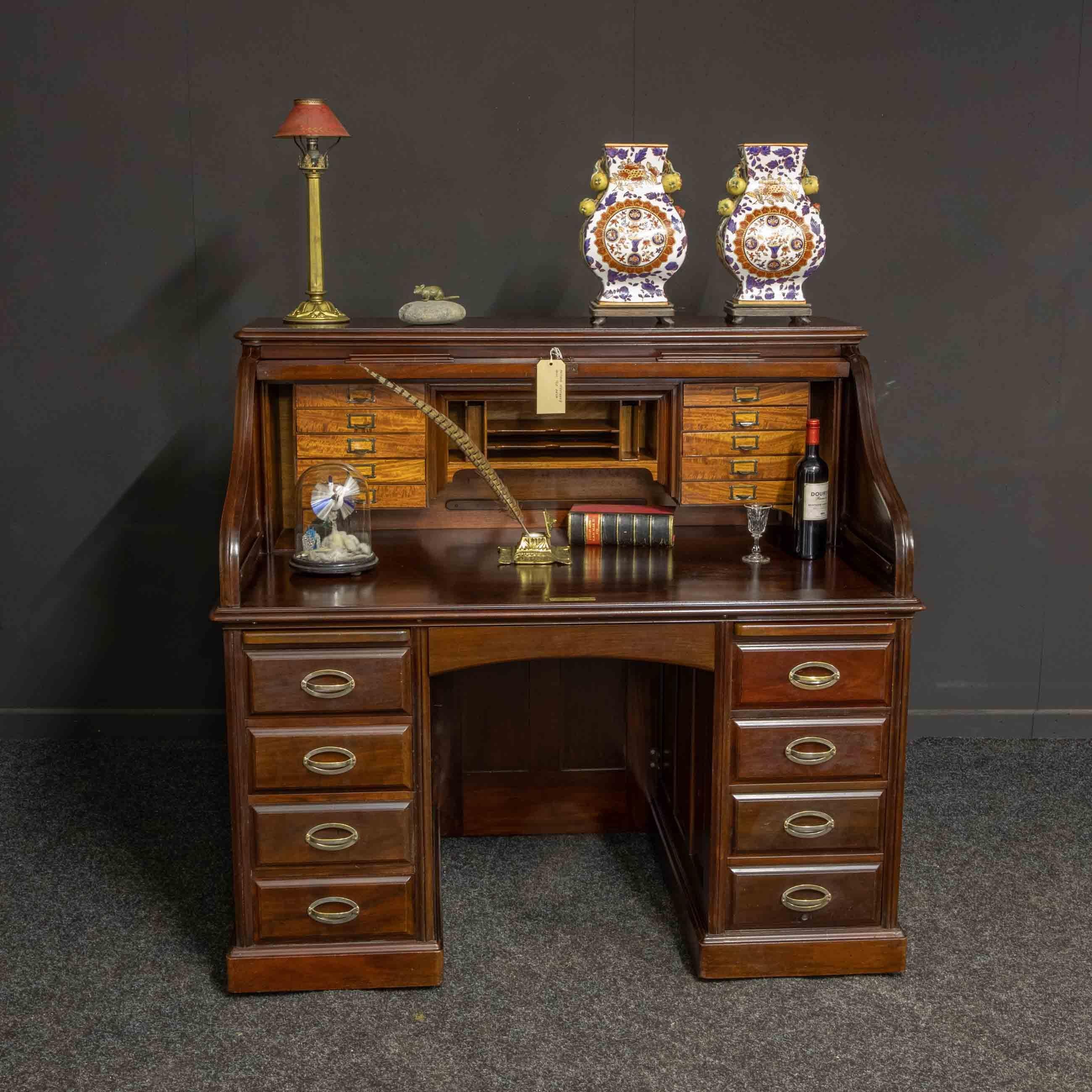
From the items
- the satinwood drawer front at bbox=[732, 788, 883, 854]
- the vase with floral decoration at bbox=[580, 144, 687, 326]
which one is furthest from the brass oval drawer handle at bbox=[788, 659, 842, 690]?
the vase with floral decoration at bbox=[580, 144, 687, 326]

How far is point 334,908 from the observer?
2666 mm

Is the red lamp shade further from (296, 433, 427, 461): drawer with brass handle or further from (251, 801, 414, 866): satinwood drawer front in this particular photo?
(251, 801, 414, 866): satinwood drawer front

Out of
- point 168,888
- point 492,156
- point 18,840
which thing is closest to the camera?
point 168,888

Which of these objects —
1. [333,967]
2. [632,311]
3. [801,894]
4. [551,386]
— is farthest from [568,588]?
[333,967]

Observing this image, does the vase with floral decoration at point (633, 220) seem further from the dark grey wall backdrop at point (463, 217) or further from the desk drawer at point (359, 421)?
the dark grey wall backdrop at point (463, 217)

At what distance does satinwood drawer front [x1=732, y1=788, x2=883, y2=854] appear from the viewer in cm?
265

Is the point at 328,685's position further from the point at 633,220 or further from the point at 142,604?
the point at 142,604

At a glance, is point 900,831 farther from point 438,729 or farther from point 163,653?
point 163,653

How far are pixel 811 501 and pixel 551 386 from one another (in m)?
0.62

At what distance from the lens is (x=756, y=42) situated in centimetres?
348

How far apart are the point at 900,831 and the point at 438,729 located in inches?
44.6

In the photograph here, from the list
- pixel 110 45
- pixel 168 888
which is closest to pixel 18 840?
pixel 168 888

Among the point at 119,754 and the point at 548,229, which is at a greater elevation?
the point at 548,229

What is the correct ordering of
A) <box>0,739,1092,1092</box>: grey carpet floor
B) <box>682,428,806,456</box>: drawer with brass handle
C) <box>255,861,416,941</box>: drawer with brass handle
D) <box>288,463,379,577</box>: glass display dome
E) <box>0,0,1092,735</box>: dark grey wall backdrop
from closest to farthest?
1. <box>0,739,1092,1092</box>: grey carpet floor
2. <box>255,861,416,941</box>: drawer with brass handle
3. <box>288,463,379,577</box>: glass display dome
4. <box>682,428,806,456</box>: drawer with brass handle
5. <box>0,0,1092,735</box>: dark grey wall backdrop
